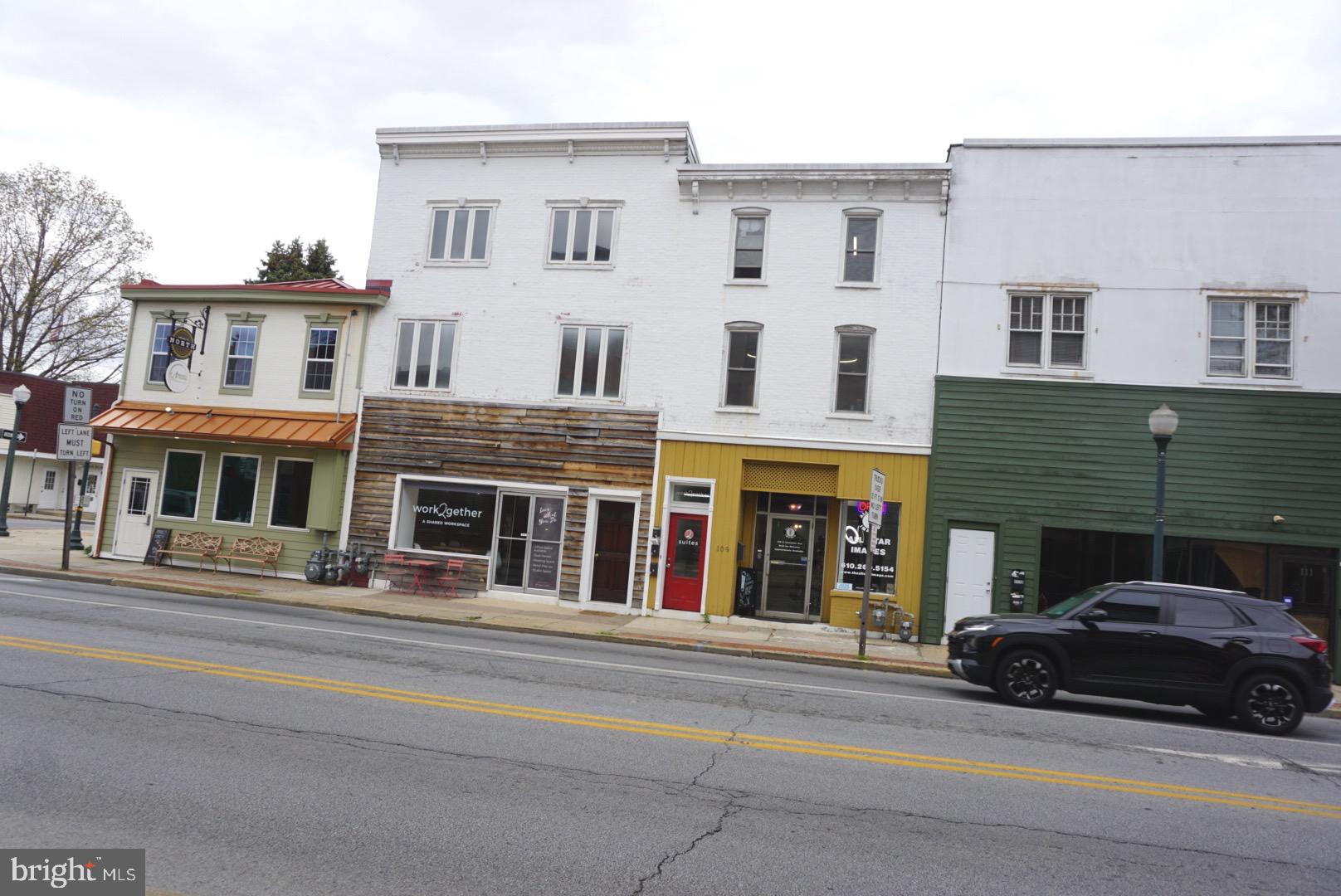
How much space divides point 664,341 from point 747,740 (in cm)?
1230

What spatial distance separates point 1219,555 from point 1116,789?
1160cm

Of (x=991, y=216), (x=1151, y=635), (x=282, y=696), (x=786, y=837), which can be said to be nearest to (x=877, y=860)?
(x=786, y=837)

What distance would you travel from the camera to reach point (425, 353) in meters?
20.3

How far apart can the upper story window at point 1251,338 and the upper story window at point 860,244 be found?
265 inches

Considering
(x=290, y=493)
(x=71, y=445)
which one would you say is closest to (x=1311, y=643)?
(x=290, y=493)

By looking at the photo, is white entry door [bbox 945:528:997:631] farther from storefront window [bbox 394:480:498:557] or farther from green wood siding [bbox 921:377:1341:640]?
storefront window [bbox 394:480:498:557]

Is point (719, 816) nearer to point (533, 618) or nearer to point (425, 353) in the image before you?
point (533, 618)

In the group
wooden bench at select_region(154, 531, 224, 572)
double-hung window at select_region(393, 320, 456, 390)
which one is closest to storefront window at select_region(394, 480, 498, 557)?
double-hung window at select_region(393, 320, 456, 390)

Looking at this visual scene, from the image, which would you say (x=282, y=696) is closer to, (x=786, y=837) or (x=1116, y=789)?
(x=786, y=837)

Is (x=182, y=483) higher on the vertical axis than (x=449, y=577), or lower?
higher

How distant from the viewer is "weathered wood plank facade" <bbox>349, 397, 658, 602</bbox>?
61.5 feet

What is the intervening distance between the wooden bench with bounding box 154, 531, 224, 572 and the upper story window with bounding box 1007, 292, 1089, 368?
61.3ft

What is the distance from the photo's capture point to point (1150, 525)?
53.6 feet

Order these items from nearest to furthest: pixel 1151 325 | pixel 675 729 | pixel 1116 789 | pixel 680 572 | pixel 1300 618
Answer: pixel 1116 789
pixel 675 729
pixel 1300 618
pixel 1151 325
pixel 680 572
